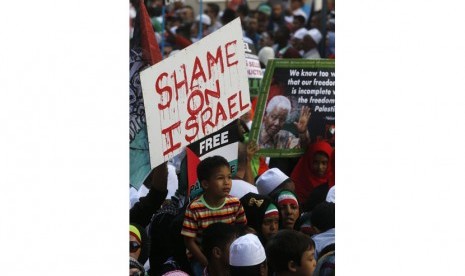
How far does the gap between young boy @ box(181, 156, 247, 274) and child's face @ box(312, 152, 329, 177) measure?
2.41 ft

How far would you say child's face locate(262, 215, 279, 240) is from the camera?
5281 mm

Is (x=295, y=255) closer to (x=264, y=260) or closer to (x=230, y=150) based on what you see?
(x=264, y=260)

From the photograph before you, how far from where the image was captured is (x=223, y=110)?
5145mm

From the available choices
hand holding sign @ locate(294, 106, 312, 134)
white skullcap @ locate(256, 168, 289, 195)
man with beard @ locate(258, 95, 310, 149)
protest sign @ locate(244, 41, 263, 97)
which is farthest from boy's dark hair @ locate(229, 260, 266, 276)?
protest sign @ locate(244, 41, 263, 97)

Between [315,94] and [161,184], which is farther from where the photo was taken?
[315,94]

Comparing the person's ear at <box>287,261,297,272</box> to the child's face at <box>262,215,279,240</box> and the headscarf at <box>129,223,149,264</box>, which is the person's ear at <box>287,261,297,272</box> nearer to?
the child's face at <box>262,215,279,240</box>

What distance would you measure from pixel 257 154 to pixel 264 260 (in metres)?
1.03

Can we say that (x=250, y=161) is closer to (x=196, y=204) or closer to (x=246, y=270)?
(x=196, y=204)

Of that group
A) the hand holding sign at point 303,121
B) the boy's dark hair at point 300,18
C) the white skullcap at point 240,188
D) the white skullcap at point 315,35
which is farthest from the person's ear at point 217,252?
the boy's dark hair at point 300,18

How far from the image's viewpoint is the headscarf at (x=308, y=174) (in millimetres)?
5645

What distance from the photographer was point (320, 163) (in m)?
5.85

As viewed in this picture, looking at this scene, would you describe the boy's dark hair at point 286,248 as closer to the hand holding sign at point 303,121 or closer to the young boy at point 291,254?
the young boy at point 291,254

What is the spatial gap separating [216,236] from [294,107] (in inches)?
49.4

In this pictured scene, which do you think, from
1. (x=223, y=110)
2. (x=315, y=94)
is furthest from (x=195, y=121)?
(x=315, y=94)
